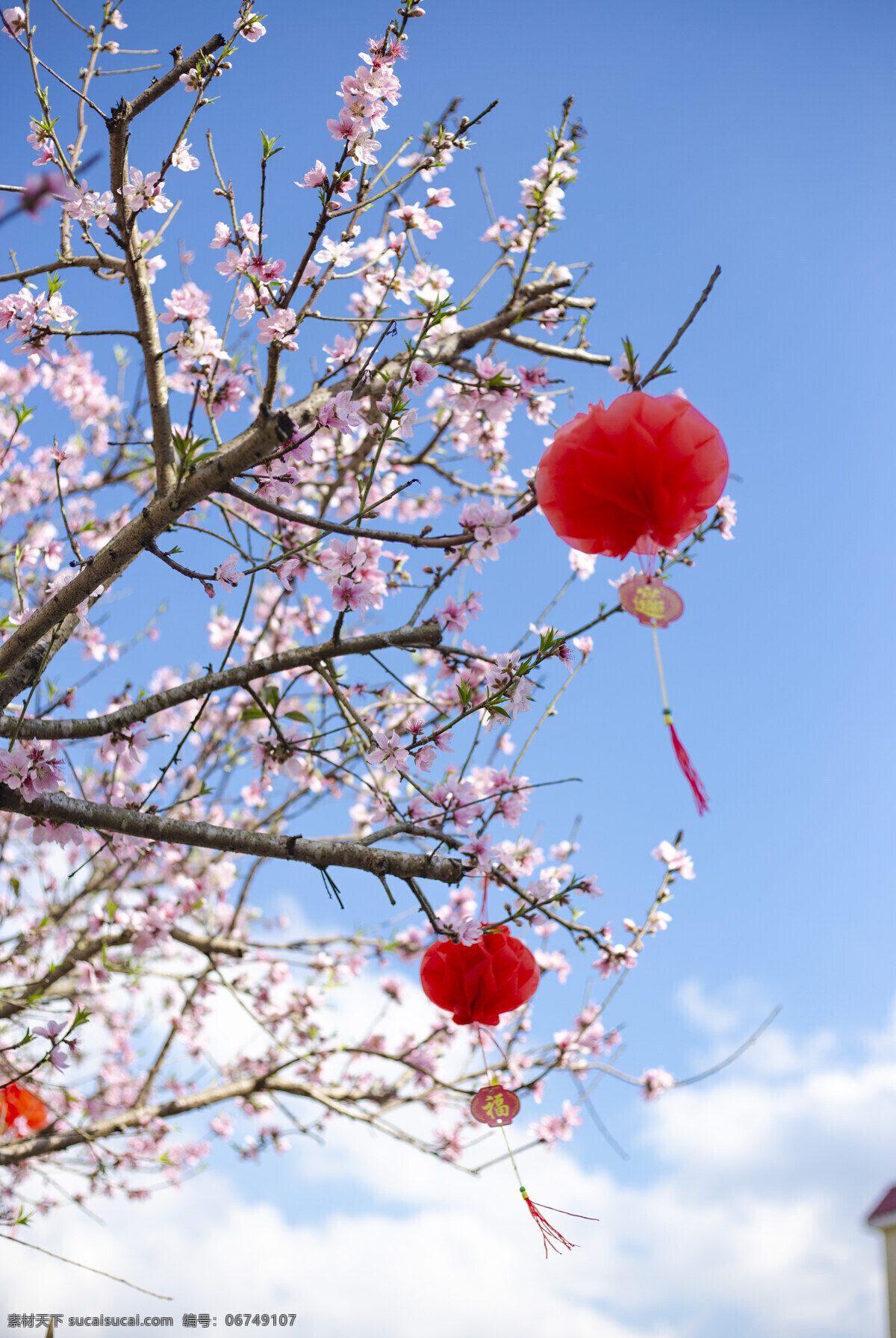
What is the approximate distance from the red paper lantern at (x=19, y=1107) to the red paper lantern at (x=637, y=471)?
284cm

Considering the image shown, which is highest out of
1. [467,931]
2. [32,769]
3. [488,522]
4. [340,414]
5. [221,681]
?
[340,414]

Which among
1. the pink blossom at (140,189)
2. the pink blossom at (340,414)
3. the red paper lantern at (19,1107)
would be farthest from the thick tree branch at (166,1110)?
the pink blossom at (140,189)

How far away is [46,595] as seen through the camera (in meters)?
2.92

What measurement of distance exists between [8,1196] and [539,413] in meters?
5.30

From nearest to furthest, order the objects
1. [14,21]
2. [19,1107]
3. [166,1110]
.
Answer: [14,21]
[19,1107]
[166,1110]

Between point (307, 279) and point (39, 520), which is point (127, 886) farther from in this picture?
point (307, 279)

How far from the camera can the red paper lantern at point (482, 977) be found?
7.76 ft

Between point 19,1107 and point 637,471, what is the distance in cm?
339

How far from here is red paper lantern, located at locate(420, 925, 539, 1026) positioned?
2365mm

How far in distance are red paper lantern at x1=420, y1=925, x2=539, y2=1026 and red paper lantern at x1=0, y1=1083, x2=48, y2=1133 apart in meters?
1.78

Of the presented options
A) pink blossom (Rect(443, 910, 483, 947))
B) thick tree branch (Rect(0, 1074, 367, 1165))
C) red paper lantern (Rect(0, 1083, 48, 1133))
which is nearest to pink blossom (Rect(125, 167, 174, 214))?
pink blossom (Rect(443, 910, 483, 947))

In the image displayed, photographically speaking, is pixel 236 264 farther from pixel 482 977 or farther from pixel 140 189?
pixel 482 977

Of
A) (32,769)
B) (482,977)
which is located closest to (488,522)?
(482,977)

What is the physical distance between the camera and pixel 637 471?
1.89 m
